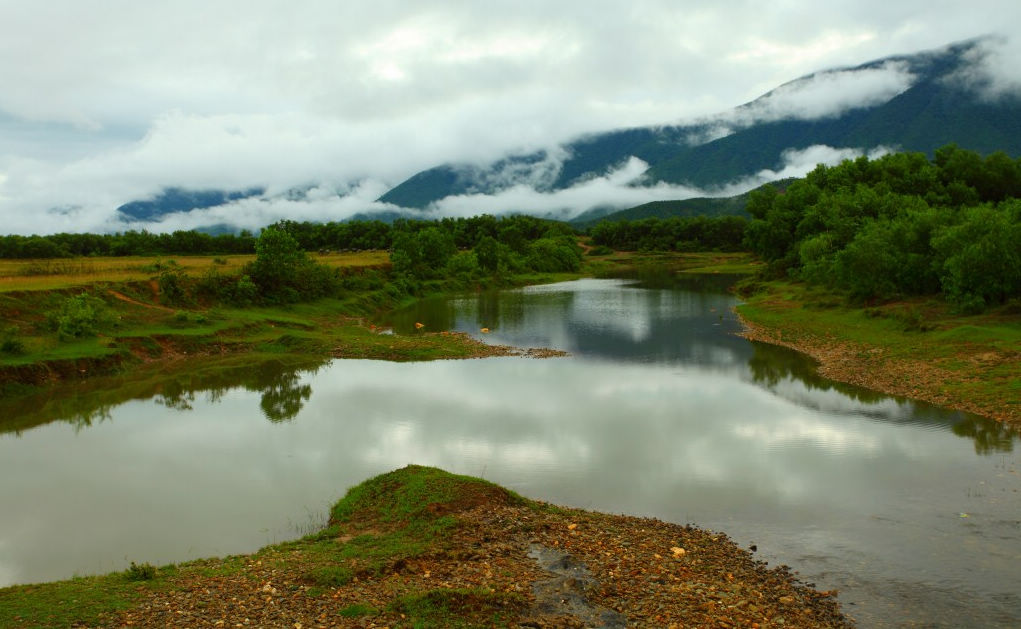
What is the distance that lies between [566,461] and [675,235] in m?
159

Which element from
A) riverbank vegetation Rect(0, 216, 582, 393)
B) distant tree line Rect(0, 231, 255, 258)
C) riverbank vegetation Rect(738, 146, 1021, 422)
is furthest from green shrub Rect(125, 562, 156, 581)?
distant tree line Rect(0, 231, 255, 258)

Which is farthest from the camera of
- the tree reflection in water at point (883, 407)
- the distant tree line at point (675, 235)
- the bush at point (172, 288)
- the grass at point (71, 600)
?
the distant tree line at point (675, 235)

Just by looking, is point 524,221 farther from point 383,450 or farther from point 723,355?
point 383,450

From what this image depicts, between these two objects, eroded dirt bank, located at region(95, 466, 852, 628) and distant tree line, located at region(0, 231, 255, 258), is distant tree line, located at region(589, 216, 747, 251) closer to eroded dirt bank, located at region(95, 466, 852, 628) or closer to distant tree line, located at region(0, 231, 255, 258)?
distant tree line, located at region(0, 231, 255, 258)

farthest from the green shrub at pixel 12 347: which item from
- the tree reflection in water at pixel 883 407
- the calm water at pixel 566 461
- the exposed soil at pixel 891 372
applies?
the exposed soil at pixel 891 372

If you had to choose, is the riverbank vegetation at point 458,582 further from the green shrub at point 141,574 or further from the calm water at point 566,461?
the calm water at point 566,461

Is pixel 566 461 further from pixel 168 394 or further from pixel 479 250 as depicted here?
pixel 479 250

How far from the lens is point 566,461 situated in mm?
21641

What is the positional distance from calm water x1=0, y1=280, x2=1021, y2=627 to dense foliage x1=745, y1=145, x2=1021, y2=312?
15.1m

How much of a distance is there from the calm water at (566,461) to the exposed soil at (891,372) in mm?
1133

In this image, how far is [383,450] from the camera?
2320cm

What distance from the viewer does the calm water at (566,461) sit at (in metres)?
15.1

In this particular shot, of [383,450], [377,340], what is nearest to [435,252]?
[377,340]

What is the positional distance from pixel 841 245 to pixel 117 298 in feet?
203
